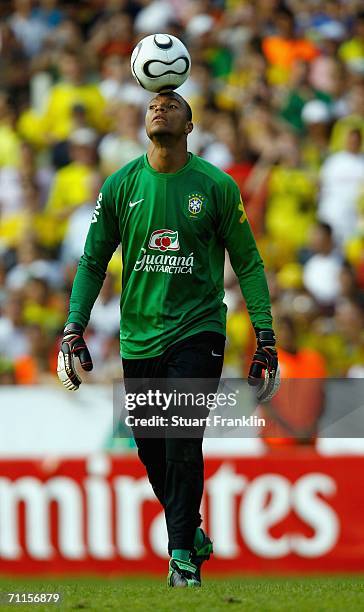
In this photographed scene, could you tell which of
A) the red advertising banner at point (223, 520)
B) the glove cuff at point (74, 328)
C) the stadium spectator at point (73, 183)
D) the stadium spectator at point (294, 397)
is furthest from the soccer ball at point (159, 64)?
the stadium spectator at point (73, 183)

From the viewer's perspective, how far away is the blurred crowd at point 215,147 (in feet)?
37.6

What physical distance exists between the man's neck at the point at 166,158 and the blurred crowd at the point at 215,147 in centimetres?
411

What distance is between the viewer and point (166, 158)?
6.41 m

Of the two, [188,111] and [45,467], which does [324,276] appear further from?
[188,111]

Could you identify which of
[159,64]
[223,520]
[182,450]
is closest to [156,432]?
[182,450]

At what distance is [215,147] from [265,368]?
23.2ft

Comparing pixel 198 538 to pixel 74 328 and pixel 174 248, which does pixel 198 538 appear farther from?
pixel 174 248

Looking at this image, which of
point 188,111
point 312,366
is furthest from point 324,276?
point 188,111

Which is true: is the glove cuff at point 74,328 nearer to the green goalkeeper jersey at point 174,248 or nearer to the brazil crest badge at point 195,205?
the green goalkeeper jersey at point 174,248

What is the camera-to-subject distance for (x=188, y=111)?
21.1 feet

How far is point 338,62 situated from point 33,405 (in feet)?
17.7

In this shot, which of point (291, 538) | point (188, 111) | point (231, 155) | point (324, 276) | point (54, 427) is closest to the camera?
point (188, 111)

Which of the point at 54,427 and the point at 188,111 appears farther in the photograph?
the point at 54,427

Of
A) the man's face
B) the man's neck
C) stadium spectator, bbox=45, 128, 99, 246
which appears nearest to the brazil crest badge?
the man's neck
